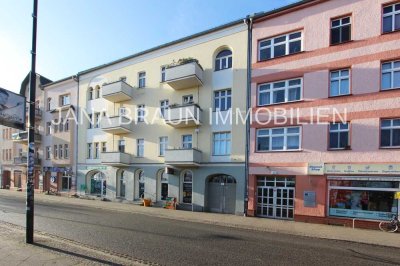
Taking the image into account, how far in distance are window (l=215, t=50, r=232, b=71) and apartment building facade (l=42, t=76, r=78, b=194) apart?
16248mm

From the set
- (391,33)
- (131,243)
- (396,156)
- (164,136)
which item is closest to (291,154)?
(396,156)

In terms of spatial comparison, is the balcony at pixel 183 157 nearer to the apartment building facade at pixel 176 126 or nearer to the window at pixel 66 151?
the apartment building facade at pixel 176 126

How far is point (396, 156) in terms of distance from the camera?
46.9 ft

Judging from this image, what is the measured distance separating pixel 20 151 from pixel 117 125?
21.7 m

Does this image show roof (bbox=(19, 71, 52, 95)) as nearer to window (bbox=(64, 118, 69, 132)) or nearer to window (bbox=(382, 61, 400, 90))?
window (bbox=(64, 118, 69, 132))

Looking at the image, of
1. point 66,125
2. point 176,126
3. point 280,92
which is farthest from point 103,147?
point 280,92

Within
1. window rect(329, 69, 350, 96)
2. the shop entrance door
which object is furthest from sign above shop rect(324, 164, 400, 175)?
window rect(329, 69, 350, 96)

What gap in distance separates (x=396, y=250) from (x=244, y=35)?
14305mm

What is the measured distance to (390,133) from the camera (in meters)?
14.8

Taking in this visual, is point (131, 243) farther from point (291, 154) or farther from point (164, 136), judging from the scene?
point (164, 136)

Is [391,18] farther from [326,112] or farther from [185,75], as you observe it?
[185,75]

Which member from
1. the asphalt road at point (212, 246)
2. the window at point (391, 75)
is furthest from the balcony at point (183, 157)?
the window at point (391, 75)

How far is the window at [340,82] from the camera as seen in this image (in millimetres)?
16125

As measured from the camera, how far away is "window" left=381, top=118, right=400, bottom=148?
1458 cm
